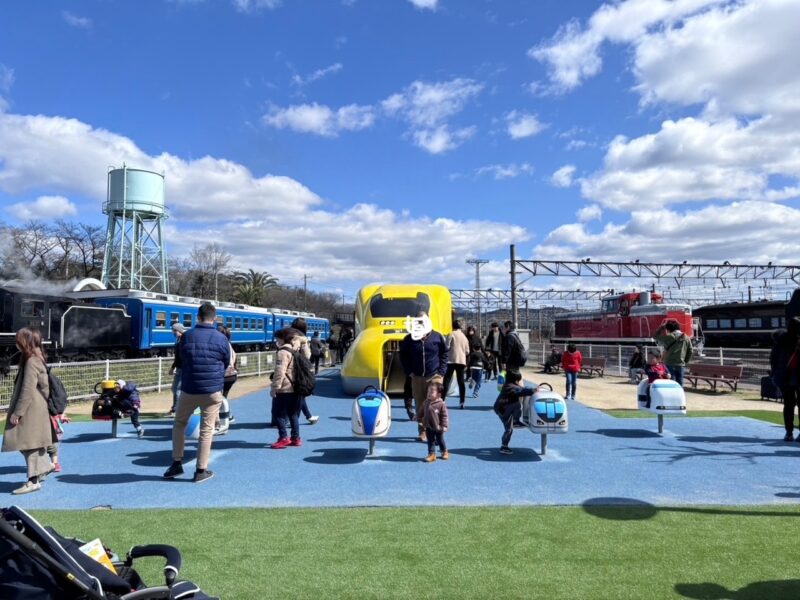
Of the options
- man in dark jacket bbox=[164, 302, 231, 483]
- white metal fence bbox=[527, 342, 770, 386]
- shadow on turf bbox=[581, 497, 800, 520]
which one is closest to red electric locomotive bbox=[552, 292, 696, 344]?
white metal fence bbox=[527, 342, 770, 386]

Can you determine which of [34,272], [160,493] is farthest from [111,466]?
[34,272]

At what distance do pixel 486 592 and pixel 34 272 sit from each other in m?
48.0

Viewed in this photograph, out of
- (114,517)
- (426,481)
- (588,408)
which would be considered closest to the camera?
(114,517)

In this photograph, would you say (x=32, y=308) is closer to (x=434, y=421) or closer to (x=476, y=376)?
(x=476, y=376)

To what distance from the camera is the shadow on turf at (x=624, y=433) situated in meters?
8.91

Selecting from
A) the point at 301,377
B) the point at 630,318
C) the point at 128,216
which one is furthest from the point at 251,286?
the point at 301,377

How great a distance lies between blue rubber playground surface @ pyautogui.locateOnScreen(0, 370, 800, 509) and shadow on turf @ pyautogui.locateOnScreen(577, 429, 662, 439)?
0.09ft

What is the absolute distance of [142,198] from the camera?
43188 millimetres

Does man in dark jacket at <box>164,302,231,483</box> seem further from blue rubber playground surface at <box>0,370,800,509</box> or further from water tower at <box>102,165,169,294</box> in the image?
water tower at <box>102,165,169,294</box>

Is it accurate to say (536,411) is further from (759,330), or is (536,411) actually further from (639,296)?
(759,330)

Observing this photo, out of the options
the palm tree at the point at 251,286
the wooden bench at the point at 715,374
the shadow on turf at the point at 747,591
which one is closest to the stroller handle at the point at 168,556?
the shadow on turf at the point at 747,591

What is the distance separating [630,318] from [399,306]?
793 inches

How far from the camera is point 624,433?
9117mm

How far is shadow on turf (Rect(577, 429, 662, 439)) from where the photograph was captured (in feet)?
29.2
